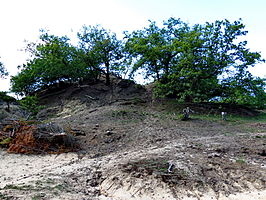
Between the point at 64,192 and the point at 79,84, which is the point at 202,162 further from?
the point at 79,84

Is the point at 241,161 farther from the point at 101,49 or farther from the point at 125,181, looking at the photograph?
the point at 101,49

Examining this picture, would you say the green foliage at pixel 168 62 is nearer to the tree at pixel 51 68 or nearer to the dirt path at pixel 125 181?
the tree at pixel 51 68

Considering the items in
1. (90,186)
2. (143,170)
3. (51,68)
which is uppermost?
(51,68)

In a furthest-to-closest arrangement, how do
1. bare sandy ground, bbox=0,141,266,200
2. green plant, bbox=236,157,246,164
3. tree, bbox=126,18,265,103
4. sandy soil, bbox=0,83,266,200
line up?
tree, bbox=126,18,265,103
green plant, bbox=236,157,246,164
sandy soil, bbox=0,83,266,200
bare sandy ground, bbox=0,141,266,200

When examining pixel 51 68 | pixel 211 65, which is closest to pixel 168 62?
pixel 211 65

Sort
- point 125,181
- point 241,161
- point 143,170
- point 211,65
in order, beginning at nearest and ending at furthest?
point 125,181 < point 143,170 < point 241,161 < point 211,65

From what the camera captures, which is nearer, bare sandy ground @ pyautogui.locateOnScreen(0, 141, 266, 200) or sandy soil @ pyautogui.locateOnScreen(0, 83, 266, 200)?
bare sandy ground @ pyautogui.locateOnScreen(0, 141, 266, 200)

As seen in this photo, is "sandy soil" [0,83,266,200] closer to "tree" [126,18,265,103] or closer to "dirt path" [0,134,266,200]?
"dirt path" [0,134,266,200]

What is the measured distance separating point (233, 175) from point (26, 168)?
4.69 metres

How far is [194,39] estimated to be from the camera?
518 inches

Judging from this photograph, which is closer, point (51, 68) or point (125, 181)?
point (125, 181)

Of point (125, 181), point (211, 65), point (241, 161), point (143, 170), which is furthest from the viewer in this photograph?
point (211, 65)

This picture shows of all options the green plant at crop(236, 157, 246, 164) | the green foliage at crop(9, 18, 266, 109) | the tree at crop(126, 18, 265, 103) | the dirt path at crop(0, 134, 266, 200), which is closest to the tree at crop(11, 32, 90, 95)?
the green foliage at crop(9, 18, 266, 109)

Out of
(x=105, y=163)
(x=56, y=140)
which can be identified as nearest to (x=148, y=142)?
(x=105, y=163)
